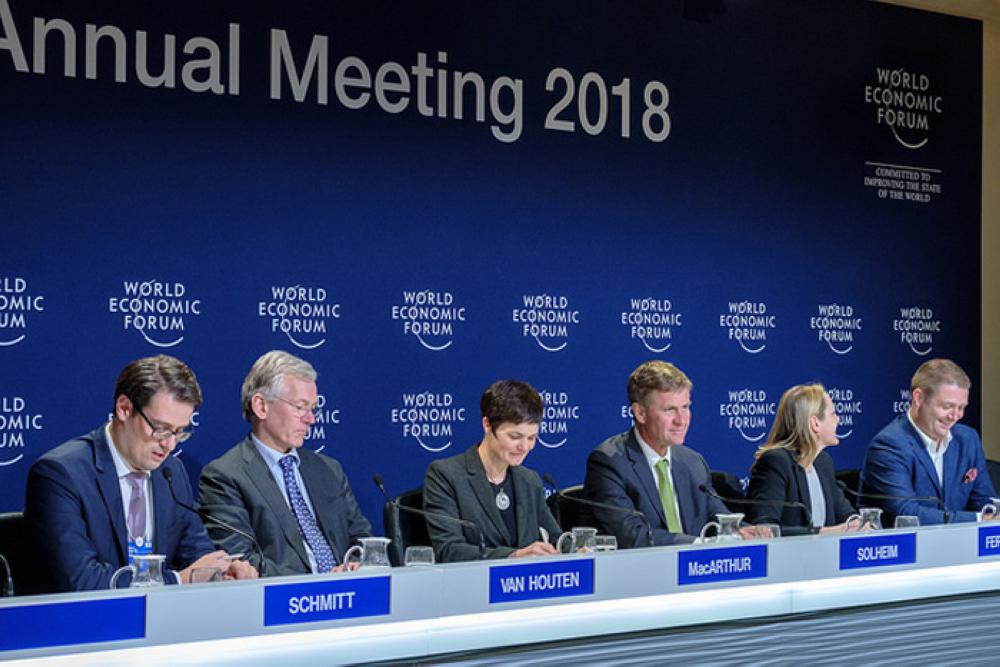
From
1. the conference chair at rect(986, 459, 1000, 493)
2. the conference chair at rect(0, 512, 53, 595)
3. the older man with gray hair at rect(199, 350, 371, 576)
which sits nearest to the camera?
the conference chair at rect(0, 512, 53, 595)

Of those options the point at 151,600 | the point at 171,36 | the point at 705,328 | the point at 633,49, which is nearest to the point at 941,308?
the point at 705,328

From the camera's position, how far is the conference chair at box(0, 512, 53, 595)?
3.03 m

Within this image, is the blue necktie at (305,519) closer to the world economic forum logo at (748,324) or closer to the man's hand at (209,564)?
the man's hand at (209,564)

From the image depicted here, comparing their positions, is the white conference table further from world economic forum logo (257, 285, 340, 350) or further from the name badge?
world economic forum logo (257, 285, 340, 350)

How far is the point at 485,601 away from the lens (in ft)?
8.32

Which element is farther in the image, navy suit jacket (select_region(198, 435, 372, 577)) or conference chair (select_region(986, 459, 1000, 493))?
conference chair (select_region(986, 459, 1000, 493))

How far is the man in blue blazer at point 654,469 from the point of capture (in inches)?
159

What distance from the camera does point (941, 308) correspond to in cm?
620

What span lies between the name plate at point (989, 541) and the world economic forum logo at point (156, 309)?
2488 millimetres

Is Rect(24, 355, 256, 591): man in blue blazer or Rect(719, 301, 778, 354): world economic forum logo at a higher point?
Rect(719, 301, 778, 354): world economic forum logo

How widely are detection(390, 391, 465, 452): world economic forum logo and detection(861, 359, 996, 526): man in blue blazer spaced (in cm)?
151

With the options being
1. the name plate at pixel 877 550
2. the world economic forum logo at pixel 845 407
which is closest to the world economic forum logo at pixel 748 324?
the world economic forum logo at pixel 845 407

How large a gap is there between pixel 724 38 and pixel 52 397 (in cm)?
319

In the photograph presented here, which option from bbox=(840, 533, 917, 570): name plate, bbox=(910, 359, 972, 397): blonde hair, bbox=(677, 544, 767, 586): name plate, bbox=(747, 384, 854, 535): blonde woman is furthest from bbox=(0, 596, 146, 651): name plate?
bbox=(910, 359, 972, 397): blonde hair
